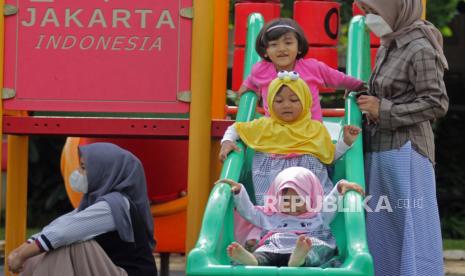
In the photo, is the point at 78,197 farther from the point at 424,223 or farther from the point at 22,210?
the point at 424,223

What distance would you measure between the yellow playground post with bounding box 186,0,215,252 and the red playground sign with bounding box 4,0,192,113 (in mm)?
54

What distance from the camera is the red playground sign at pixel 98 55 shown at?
6.25m

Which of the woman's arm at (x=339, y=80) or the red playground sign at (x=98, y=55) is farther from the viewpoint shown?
the woman's arm at (x=339, y=80)

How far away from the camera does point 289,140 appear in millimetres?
6000

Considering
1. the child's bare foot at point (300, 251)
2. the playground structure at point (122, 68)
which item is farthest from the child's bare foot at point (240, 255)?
the playground structure at point (122, 68)

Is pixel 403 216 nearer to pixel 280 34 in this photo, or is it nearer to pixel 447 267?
pixel 280 34

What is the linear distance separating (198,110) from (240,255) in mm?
1274

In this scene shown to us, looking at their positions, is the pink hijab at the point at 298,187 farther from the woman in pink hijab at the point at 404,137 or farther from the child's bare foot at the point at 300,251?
the woman in pink hijab at the point at 404,137

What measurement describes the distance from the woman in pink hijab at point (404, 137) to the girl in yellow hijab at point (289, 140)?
226 millimetres

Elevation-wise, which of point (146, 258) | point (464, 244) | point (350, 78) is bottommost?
point (464, 244)

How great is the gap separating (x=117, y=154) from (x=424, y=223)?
1.60 meters

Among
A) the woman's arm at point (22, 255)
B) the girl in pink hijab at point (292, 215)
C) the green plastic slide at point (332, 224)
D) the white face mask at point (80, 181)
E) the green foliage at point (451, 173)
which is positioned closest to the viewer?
the green plastic slide at point (332, 224)

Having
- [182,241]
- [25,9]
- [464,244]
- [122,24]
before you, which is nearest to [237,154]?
[122,24]

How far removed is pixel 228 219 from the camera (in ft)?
18.8
